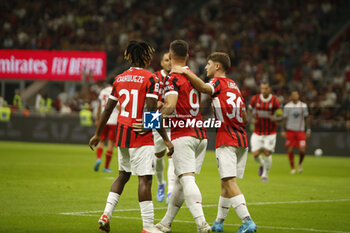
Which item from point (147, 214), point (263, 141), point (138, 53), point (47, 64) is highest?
point (47, 64)

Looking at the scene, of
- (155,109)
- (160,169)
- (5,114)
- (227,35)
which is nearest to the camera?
(155,109)

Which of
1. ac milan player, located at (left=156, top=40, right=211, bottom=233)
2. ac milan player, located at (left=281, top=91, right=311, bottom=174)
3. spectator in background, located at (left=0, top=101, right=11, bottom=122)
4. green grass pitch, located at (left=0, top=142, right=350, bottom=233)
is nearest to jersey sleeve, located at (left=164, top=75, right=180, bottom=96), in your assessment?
ac milan player, located at (left=156, top=40, right=211, bottom=233)

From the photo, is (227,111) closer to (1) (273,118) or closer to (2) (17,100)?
(1) (273,118)

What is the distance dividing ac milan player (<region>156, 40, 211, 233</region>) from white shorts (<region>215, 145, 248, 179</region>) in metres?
0.27

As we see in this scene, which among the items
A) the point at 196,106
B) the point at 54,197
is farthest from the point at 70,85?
the point at 196,106

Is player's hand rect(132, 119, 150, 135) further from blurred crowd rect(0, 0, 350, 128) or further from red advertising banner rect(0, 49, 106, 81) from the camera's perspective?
red advertising banner rect(0, 49, 106, 81)

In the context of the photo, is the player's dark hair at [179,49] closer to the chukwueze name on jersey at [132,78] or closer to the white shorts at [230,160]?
the chukwueze name on jersey at [132,78]

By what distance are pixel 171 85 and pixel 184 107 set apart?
0.35m

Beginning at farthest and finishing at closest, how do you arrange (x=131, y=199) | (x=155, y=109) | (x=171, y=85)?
(x=131, y=199) → (x=171, y=85) → (x=155, y=109)

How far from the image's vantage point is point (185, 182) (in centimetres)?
786

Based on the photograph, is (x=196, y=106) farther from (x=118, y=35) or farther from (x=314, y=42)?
(x=118, y=35)

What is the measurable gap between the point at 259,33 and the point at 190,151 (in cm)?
2679

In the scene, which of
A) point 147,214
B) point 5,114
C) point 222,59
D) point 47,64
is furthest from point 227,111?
point 47,64

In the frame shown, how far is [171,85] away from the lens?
793 cm
